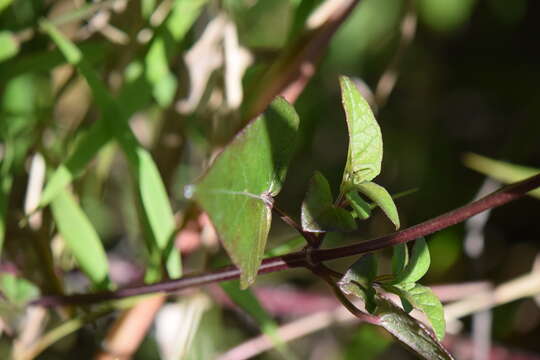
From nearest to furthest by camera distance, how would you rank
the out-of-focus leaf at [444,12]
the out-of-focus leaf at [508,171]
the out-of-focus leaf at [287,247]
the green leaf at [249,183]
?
the green leaf at [249,183]
the out-of-focus leaf at [287,247]
the out-of-focus leaf at [508,171]
the out-of-focus leaf at [444,12]

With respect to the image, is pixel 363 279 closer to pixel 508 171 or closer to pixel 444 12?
pixel 508 171

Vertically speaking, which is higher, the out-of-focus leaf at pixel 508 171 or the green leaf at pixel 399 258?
the green leaf at pixel 399 258

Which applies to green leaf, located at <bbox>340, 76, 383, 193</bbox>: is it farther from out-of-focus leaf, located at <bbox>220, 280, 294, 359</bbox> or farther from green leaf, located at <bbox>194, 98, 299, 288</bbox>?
out-of-focus leaf, located at <bbox>220, 280, 294, 359</bbox>

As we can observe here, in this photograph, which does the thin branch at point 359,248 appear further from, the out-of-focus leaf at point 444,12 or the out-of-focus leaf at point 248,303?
the out-of-focus leaf at point 444,12

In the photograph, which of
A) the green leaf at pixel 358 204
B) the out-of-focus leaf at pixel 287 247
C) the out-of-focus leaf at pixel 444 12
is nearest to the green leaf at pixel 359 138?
the green leaf at pixel 358 204

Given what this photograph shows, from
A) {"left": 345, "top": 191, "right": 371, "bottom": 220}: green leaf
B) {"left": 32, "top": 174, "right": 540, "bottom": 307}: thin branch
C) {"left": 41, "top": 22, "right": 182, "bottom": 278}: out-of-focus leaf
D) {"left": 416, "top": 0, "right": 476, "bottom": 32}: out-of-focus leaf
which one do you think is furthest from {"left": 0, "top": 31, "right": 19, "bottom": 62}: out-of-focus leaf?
{"left": 416, "top": 0, "right": 476, "bottom": 32}: out-of-focus leaf

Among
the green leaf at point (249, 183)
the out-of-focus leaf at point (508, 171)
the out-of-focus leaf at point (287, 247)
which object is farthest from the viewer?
the out-of-focus leaf at point (508, 171)

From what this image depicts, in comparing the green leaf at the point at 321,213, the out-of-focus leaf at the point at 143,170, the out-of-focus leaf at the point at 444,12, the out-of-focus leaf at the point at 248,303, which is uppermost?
the green leaf at the point at 321,213
